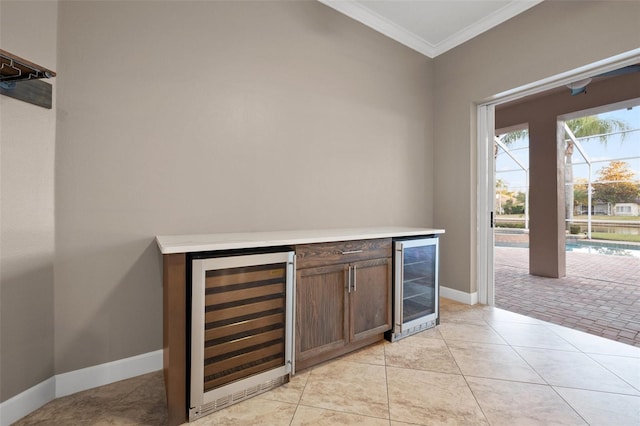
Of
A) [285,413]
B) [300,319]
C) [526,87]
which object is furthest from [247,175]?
[526,87]

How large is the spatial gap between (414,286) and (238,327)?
150 centimetres

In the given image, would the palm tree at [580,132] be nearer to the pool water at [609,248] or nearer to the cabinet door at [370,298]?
the pool water at [609,248]

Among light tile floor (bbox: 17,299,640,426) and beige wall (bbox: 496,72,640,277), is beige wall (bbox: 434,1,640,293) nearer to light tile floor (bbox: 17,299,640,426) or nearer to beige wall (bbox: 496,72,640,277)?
light tile floor (bbox: 17,299,640,426)

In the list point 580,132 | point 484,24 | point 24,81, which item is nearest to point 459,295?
point 580,132

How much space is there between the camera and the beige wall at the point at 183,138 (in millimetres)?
1598

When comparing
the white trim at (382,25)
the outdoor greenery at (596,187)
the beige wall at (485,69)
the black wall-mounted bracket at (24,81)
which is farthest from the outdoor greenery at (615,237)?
the black wall-mounted bracket at (24,81)

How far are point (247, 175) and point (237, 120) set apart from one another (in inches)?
16.1

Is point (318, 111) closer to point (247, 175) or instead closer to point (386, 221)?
point (247, 175)

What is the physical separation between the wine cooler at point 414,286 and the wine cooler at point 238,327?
938 mm

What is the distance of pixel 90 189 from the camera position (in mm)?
1622

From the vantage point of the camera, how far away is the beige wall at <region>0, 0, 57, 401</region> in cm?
134

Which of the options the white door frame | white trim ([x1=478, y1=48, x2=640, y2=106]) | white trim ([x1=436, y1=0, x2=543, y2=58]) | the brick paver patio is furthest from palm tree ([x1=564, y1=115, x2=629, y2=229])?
white trim ([x1=436, y1=0, x2=543, y2=58])

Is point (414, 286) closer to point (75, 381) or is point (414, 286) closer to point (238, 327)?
point (238, 327)

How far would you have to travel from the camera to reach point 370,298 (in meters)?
2.06
